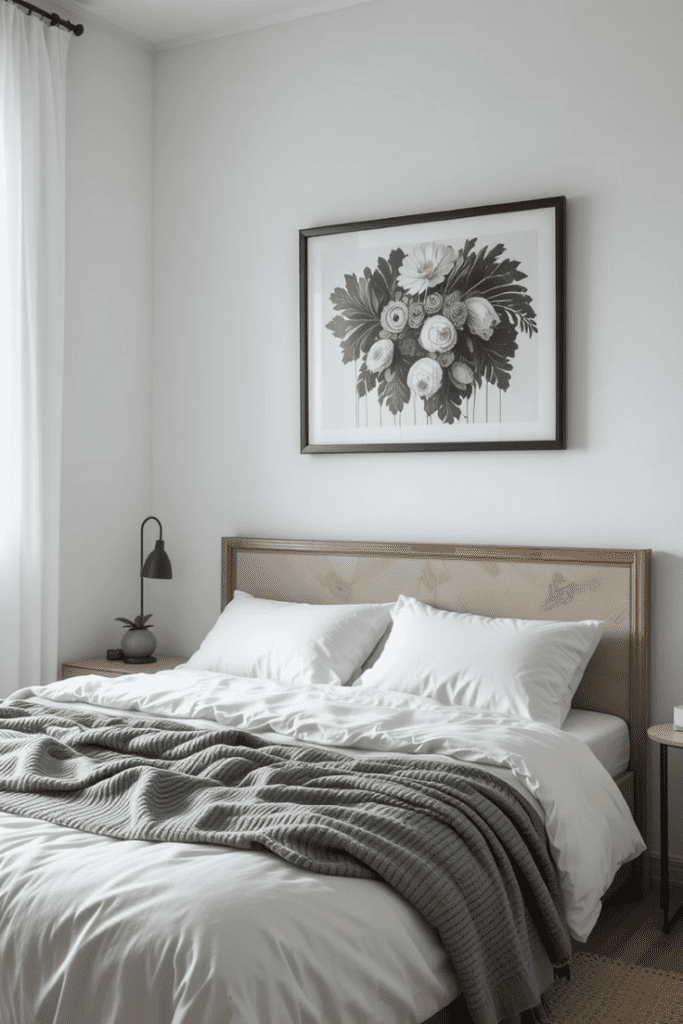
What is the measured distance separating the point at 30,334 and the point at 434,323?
4.93 feet

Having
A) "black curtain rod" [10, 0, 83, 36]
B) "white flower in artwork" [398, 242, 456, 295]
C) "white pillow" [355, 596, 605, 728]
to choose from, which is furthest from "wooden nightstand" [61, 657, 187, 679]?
"black curtain rod" [10, 0, 83, 36]

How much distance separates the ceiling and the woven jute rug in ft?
11.2

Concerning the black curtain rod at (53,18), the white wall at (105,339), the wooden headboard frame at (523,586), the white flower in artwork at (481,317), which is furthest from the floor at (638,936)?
the black curtain rod at (53,18)

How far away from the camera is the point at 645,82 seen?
10.5 feet

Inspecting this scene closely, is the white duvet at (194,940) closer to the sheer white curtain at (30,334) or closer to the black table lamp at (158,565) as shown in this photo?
the sheer white curtain at (30,334)

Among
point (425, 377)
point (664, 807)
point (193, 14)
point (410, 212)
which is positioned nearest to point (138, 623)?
point (425, 377)

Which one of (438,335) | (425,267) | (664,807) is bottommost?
(664,807)

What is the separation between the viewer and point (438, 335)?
358cm

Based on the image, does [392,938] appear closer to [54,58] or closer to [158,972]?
[158,972]

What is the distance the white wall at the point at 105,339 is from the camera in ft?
13.1

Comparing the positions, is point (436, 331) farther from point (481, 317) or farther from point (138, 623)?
point (138, 623)

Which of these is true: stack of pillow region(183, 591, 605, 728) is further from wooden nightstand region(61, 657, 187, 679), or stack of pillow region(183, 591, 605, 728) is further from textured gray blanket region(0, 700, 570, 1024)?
textured gray blanket region(0, 700, 570, 1024)

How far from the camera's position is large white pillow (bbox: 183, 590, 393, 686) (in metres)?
3.35

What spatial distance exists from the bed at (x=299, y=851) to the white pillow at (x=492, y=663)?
7 centimetres
